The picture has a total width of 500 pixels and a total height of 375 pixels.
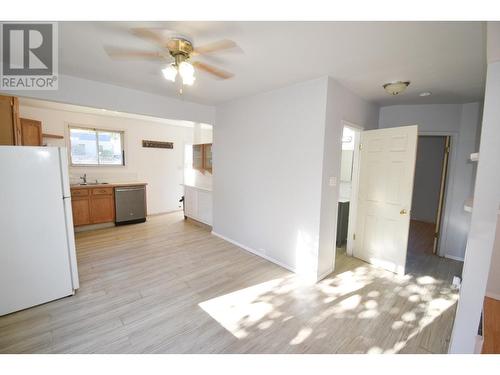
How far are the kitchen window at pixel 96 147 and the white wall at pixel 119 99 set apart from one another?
250 cm

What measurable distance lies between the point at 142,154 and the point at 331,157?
193 inches

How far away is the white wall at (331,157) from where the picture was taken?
8.37 ft

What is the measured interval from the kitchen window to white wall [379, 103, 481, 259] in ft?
20.2

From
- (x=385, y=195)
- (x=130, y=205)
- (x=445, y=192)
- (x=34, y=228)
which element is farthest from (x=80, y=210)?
(x=445, y=192)

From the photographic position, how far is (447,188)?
3.43 m

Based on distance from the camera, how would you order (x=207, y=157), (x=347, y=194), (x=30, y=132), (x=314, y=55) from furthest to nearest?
(x=207, y=157), (x=347, y=194), (x=30, y=132), (x=314, y=55)

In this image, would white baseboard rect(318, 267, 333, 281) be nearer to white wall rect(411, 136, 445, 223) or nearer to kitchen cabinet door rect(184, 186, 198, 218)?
kitchen cabinet door rect(184, 186, 198, 218)

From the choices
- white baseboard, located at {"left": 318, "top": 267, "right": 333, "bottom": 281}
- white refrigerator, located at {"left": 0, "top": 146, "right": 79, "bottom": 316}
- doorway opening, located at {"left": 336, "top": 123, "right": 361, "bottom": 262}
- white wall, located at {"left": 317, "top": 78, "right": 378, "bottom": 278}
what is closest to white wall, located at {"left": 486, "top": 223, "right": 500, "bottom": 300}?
white wall, located at {"left": 317, "top": 78, "right": 378, "bottom": 278}

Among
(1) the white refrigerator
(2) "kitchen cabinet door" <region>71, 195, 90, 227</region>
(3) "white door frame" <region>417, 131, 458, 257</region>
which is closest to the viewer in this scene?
(1) the white refrigerator

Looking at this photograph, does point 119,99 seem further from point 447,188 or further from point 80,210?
point 447,188

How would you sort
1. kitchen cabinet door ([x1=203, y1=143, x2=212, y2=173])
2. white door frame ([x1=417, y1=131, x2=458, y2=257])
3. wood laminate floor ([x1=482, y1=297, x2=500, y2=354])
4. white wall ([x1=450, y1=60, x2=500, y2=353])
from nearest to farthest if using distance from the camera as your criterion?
wood laminate floor ([x1=482, y1=297, x2=500, y2=354]) → white wall ([x1=450, y1=60, x2=500, y2=353]) → white door frame ([x1=417, y1=131, x2=458, y2=257]) → kitchen cabinet door ([x1=203, y1=143, x2=212, y2=173])

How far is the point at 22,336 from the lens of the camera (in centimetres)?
179

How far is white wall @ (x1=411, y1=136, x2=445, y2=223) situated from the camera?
5.51 meters

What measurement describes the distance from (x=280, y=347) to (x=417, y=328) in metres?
1.31
